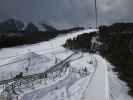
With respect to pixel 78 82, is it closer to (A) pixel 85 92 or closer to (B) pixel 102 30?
(A) pixel 85 92

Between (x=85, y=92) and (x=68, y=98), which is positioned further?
(x=85, y=92)

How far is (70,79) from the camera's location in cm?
2539

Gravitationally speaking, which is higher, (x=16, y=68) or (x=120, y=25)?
(x=120, y=25)

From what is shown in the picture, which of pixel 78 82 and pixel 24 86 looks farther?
pixel 78 82

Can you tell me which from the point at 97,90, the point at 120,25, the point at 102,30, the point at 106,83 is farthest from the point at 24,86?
the point at 120,25

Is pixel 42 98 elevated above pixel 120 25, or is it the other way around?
pixel 120 25

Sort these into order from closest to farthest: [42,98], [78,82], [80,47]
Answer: [42,98], [78,82], [80,47]

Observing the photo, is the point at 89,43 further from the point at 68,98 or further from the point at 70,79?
the point at 68,98

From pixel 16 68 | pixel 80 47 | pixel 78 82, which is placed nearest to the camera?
pixel 78 82

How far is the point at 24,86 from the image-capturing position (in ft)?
68.6

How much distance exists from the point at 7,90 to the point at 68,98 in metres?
4.48

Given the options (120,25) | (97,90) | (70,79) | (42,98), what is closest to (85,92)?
(97,90)

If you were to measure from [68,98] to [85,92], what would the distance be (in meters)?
2.58

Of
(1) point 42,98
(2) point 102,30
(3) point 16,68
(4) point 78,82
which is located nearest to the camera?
(1) point 42,98
